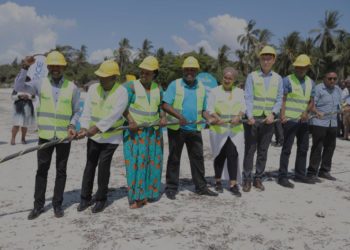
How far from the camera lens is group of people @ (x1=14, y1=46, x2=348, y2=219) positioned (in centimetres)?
440

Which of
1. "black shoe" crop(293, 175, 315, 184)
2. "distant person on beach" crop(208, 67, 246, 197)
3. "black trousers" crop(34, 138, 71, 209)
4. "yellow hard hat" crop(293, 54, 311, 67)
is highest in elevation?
"yellow hard hat" crop(293, 54, 311, 67)

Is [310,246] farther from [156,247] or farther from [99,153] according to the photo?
[99,153]

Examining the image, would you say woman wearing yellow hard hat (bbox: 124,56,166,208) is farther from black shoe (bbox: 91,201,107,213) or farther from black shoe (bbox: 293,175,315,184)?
black shoe (bbox: 293,175,315,184)

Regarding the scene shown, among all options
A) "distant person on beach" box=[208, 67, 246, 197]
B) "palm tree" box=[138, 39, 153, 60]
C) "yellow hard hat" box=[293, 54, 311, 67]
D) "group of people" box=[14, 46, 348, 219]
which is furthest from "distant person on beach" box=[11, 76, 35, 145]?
"palm tree" box=[138, 39, 153, 60]

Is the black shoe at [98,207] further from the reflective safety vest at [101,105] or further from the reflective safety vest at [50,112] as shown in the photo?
the reflective safety vest at [50,112]

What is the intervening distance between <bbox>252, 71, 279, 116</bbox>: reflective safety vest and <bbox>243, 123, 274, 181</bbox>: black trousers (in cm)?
23

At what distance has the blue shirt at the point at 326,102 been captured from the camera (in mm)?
6312

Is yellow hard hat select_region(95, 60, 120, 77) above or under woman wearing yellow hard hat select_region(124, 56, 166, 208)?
above

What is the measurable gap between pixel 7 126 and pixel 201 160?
10055 mm

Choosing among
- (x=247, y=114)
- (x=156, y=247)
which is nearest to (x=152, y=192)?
(x=156, y=247)

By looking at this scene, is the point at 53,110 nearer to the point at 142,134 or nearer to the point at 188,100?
the point at 142,134

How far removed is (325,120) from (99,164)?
4.13 metres

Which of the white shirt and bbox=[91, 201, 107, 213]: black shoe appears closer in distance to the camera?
the white shirt

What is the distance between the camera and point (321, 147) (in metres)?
6.61
